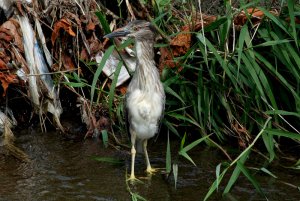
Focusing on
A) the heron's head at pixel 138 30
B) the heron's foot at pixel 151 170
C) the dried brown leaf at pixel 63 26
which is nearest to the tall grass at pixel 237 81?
the heron's head at pixel 138 30

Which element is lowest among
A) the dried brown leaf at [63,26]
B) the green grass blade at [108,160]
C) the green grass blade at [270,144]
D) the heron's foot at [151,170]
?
the heron's foot at [151,170]

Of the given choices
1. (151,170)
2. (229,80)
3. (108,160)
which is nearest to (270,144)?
(229,80)

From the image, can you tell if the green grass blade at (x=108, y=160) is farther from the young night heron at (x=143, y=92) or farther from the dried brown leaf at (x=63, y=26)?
the dried brown leaf at (x=63, y=26)

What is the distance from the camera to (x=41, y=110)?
18.1ft

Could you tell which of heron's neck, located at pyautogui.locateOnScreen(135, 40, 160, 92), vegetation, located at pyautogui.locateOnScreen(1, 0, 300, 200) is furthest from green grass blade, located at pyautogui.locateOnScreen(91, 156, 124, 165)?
heron's neck, located at pyautogui.locateOnScreen(135, 40, 160, 92)

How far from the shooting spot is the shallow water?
4.13m

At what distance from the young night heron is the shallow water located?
0.27 metres

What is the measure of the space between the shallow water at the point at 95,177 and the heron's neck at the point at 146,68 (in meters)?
0.65

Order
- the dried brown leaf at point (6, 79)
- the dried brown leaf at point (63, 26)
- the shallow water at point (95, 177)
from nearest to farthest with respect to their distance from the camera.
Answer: the shallow water at point (95, 177)
the dried brown leaf at point (6, 79)
the dried brown leaf at point (63, 26)

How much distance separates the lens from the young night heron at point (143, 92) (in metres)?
4.78

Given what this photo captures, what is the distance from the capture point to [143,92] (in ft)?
15.8

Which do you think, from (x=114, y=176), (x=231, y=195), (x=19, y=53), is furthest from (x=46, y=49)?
(x=231, y=195)

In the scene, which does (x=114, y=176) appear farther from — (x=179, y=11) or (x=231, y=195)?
(x=179, y=11)

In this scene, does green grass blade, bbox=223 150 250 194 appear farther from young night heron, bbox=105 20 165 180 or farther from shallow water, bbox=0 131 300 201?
young night heron, bbox=105 20 165 180
